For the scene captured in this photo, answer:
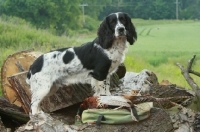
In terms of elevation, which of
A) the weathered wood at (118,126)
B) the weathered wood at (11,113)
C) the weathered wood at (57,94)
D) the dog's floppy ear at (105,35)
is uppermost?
the dog's floppy ear at (105,35)

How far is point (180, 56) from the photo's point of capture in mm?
4211

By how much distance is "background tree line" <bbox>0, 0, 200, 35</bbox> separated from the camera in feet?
14.0

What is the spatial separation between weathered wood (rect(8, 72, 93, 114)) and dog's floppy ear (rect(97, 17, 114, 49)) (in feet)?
1.88

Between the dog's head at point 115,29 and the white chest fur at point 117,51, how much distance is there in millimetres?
53

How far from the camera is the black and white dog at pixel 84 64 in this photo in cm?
298

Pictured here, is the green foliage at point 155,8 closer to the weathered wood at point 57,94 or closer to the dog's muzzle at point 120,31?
the weathered wood at point 57,94

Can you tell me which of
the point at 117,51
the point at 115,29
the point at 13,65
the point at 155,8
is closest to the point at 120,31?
the point at 115,29

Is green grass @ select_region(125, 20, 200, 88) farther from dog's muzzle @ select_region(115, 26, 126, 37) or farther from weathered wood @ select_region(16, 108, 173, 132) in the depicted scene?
weathered wood @ select_region(16, 108, 173, 132)

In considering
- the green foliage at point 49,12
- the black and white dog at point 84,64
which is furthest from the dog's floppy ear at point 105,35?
the green foliage at point 49,12

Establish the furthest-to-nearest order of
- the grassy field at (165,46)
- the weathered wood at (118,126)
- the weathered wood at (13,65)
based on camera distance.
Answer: the grassy field at (165,46) < the weathered wood at (13,65) < the weathered wood at (118,126)

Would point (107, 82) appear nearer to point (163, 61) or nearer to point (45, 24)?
point (163, 61)

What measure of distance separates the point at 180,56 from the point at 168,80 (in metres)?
0.32

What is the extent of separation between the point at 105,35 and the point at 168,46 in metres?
1.50

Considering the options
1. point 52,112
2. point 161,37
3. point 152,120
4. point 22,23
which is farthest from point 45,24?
point 152,120
